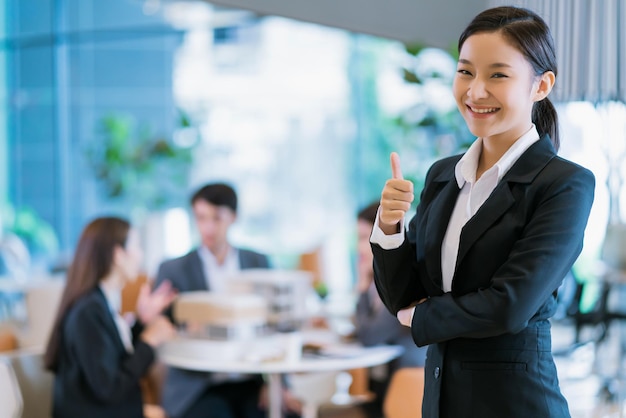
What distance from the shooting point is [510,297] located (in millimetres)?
1647

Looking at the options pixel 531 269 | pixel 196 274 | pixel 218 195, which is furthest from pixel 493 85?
pixel 218 195

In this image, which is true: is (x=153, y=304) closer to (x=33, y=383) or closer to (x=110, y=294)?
(x=110, y=294)

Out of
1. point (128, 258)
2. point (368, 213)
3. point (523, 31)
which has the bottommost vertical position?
point (128, 258)

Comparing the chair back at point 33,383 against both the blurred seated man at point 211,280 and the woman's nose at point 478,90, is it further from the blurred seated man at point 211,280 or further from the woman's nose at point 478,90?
the woman's nose at point 478,90

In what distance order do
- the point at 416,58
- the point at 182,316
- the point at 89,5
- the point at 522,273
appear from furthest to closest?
the point at 89,5 < the point at 416,58 < the point at 182,316 < the point at 522,273

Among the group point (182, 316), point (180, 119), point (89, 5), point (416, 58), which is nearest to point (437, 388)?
point (182, 316)

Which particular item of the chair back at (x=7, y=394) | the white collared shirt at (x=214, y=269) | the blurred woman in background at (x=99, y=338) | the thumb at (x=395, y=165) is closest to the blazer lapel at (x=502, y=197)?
the thumb at (x=395, y=165)

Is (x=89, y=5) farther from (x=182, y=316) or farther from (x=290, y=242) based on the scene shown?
(x=182, y=316)

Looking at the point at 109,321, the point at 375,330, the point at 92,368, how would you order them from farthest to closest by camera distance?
the point at 375,330
the point at 109,321
the point at 92,368

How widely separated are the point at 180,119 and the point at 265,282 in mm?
5365

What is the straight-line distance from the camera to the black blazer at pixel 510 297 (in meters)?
1.68

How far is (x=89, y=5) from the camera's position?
1037 centimetres

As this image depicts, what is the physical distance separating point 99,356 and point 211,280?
3.57ft

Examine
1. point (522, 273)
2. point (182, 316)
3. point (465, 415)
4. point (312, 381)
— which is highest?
point (522, 273)
